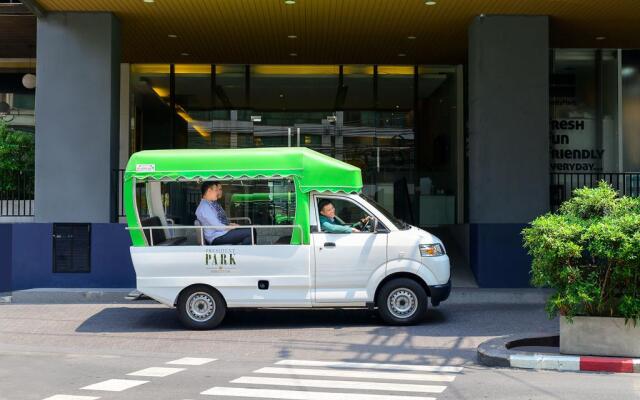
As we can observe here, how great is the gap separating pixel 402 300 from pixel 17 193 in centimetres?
932

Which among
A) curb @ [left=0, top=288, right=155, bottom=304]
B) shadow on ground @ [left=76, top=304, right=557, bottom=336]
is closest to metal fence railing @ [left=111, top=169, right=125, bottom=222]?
curb @ [left=0, top=288, right=155, bottom=304]

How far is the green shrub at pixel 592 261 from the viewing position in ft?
26.1

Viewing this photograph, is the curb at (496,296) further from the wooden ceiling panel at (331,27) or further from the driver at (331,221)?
the wooden ceiling panel at (331,27)

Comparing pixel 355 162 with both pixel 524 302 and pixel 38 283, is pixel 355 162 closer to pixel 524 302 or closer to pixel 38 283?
pixel 524 302

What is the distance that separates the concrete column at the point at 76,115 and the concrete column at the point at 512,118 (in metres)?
7.67

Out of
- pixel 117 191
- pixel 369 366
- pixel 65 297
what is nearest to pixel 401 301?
pixel 369 366

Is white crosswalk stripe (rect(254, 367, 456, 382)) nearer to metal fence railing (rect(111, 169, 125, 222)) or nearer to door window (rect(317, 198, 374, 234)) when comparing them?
door window (rect(317, 198, 374, 234))

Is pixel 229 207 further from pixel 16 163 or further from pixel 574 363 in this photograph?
pixel 574 363

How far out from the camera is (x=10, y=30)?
1659cm

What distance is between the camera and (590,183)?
57.3ft

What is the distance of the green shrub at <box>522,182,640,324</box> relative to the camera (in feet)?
26.1

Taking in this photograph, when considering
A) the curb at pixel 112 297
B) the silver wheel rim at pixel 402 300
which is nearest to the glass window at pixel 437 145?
the curb at pixel 112 297

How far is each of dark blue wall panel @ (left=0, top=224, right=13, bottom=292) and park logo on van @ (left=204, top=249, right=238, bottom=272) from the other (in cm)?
637

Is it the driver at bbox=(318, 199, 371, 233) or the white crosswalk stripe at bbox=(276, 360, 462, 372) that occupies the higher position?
the driver at bbox=(318, 199, 371, 233)
